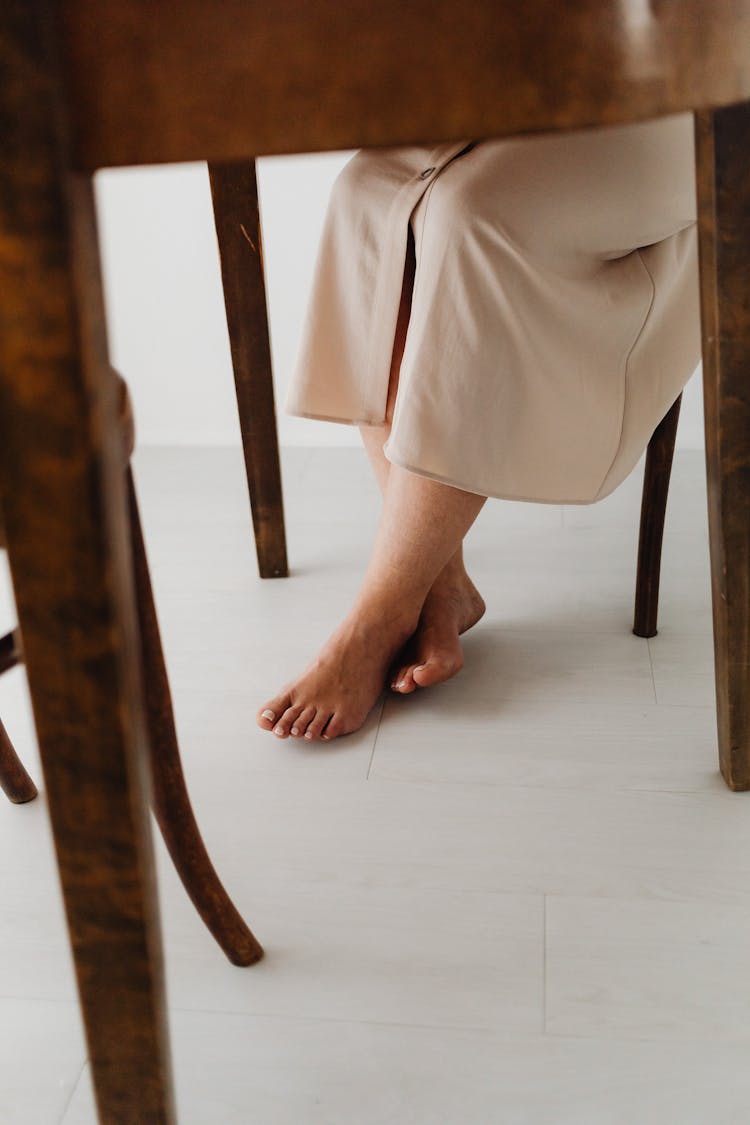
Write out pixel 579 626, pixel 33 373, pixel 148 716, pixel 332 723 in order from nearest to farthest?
pixel 33 373 < pixel 148 716 < pixel 332 723 < pixel 579 626

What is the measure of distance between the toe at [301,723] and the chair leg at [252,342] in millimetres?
410

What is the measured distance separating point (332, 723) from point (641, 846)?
350mm

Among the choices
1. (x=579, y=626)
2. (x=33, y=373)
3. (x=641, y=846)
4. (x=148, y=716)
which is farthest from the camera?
(x=579, y=626)

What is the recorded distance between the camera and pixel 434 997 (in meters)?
0.89

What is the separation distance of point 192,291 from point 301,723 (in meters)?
1.18

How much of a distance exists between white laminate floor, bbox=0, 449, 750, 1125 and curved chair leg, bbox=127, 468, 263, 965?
0.12 feet

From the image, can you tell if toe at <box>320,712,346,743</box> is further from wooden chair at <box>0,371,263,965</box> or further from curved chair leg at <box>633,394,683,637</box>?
curved chair leg at <box>633,394,683,637</box>

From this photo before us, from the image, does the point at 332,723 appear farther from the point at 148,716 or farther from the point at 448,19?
the point at 448,19

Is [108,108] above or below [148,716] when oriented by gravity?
above

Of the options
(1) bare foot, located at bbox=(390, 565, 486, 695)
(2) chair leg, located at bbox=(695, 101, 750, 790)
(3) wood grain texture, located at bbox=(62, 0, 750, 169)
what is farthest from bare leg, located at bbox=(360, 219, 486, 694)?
(3) wood grain texture, located at bbox=(62, 0, 750, 169)

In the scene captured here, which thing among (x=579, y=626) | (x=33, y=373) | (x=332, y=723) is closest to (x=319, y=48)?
(x=33, y=373)

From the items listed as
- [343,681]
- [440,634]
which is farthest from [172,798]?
[440,634]

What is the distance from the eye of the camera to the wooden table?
478mm

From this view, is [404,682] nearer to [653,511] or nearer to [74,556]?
[653,511]
